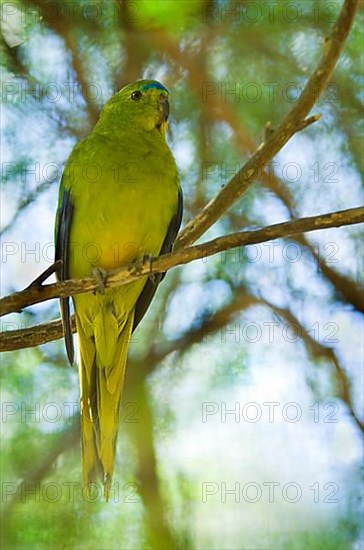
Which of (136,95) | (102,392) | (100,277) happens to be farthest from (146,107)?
(102,392)

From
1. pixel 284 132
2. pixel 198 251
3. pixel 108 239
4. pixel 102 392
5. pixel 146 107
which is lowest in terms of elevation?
pixel 102 392

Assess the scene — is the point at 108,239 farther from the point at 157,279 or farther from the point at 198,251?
the point at 198,251

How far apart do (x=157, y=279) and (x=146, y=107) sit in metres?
1.05

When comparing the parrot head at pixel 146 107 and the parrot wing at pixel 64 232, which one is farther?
the parrot head at pixel 146 107

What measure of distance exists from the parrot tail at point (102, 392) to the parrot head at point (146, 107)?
116 centimetres

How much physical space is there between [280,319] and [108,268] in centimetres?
136

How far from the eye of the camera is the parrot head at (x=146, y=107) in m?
4.67

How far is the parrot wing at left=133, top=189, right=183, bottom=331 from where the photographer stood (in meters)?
4.48

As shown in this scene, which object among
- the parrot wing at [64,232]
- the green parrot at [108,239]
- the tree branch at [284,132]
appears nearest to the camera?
the tree branch at [284,132]

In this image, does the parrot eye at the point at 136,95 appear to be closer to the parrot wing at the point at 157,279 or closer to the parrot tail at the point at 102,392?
the parrot wing at the point at 157,279

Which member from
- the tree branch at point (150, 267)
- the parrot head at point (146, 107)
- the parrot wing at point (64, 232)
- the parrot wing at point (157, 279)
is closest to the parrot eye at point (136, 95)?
the parrot head at point (146, 107)

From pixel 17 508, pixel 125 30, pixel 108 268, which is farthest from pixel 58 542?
pixel 125 30

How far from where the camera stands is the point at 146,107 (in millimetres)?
4664

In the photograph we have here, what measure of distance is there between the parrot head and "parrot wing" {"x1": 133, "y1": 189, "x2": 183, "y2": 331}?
50 cm
